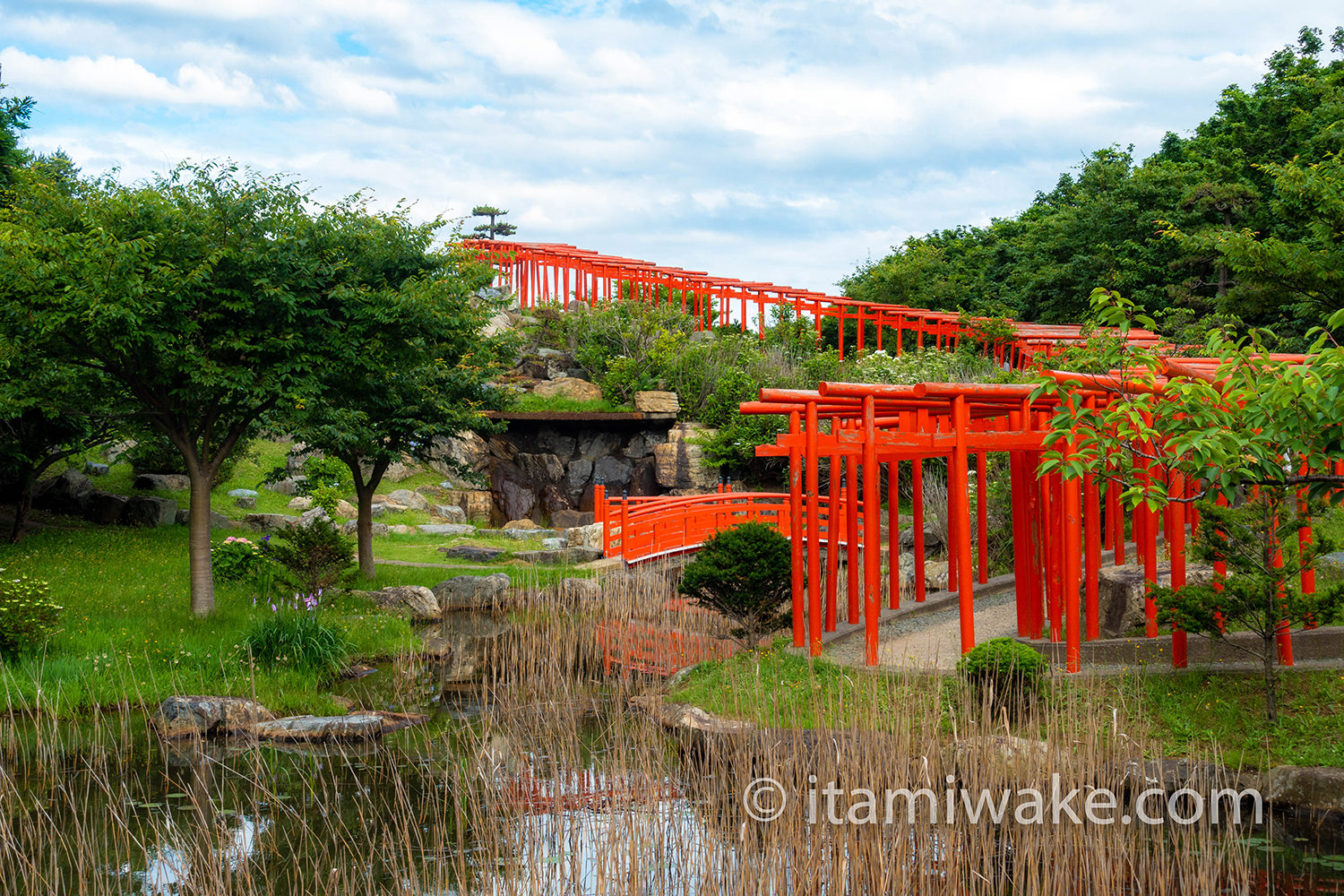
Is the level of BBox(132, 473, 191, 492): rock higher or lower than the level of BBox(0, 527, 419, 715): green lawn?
higher

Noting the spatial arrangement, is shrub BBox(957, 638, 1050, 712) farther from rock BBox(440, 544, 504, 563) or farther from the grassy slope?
rock BBox(440, 544, 504, 563)

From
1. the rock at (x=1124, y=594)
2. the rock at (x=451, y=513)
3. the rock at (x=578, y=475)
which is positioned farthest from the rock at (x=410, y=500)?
the rock at (x=1124, y=594)

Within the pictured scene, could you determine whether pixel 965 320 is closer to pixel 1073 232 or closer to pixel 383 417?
pixel 1073 232

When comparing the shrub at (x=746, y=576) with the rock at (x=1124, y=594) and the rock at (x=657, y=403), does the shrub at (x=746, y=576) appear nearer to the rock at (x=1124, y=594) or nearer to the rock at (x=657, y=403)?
the rock at (x=1124, y=594)

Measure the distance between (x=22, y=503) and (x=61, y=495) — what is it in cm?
255

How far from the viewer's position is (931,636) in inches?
419

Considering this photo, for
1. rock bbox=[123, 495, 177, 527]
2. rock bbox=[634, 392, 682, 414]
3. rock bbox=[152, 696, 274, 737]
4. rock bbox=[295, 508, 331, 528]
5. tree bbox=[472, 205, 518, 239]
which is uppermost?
tree bbox=[472, 205, 518, 239]

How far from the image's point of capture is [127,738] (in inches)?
275

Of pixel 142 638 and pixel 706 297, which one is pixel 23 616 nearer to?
pixel 142 638

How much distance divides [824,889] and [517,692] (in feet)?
13.6

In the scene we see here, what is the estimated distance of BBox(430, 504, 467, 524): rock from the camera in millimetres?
23247

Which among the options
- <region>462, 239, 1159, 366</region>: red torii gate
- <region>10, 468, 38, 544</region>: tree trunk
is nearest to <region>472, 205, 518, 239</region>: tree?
<region>462, 239, 1159, 366</region>: red torii gate

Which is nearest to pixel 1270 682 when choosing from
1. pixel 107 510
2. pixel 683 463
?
pixel 683 463

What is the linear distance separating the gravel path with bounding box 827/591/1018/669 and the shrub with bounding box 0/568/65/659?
303 inches
